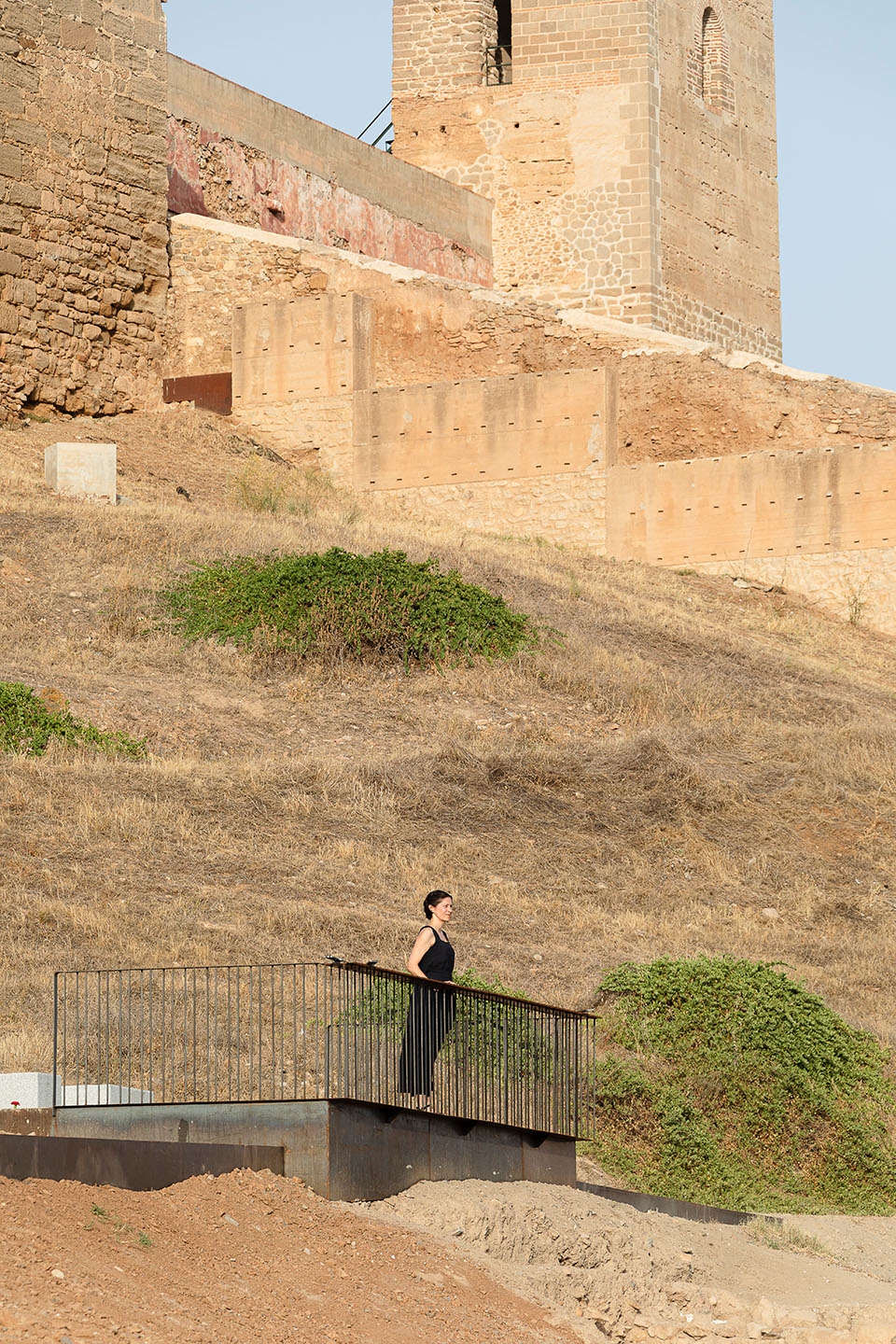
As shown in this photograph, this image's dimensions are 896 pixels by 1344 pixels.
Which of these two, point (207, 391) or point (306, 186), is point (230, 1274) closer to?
point (207, 391)

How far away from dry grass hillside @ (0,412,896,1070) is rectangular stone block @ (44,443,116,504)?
427 mm

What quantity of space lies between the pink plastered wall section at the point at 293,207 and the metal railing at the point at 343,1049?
19.6m

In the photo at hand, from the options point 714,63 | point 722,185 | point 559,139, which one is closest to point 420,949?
point 559,139

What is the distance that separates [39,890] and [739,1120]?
439cm

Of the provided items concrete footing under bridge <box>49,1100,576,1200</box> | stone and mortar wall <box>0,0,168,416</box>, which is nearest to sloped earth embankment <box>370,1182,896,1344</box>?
concrete footing under bridge <box>49,1100,576,1200</box>

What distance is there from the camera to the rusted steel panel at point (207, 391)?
85.0 ft

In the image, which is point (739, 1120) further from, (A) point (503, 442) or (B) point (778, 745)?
(A) point (503, 442)

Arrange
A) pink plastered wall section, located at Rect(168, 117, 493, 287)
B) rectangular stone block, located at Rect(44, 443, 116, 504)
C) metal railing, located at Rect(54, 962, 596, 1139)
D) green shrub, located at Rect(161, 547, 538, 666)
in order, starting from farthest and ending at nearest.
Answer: pink plastered wall section, located at Rect(168, 117, 493, 287)
rectangular stone block, located at Rect(44, 443, 116, 504)
green shrub, located at Rect(161, 547, 538, 666)
metal railing, located at Rect(54, 962, 596, 1139)

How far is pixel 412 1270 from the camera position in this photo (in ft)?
22.7

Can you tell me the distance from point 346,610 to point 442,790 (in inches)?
144

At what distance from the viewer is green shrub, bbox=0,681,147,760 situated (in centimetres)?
1376

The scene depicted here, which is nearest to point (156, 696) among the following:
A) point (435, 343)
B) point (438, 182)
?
point (435, 343)

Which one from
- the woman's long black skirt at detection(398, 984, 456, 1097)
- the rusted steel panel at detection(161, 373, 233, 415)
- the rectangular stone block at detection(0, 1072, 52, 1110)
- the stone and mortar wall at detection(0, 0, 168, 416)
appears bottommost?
the rectangular stone block at detection(0, 1072, 52, 1110)

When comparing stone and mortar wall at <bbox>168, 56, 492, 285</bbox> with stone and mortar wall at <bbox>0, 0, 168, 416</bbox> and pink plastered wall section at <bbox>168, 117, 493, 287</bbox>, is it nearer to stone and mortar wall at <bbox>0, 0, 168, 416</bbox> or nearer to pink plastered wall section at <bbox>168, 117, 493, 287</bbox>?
pink plastered wall section at <bbox>168, 117, 493, 287</bbox>
